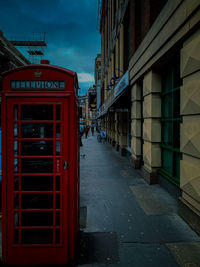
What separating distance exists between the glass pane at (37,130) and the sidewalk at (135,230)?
1999 mm

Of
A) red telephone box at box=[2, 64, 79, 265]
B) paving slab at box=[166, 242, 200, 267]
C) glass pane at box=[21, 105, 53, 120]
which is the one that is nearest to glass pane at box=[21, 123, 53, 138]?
red telephone box at box=[2, 64, 79, 265]

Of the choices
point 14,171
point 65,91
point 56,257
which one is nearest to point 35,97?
point 65,91

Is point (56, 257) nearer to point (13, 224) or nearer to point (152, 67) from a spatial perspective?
point (13, 224)

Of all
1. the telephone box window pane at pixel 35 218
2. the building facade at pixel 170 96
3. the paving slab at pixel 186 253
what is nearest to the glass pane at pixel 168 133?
the building facade at pixel 170 96

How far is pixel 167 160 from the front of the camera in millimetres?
5762

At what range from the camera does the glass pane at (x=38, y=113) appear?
2.67m

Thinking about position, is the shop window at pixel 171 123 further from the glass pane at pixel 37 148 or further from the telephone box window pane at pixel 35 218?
the glass pane at pixel 37 148

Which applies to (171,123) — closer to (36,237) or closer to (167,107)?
(167,107)

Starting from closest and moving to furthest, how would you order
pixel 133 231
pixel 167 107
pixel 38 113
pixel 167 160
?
pixel 38 113
pixel 133 231
pixel 167 160
pixel 167 107

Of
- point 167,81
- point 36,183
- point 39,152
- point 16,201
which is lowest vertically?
point 16,201

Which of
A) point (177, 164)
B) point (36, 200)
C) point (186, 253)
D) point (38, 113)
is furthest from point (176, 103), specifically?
point (36, 200)

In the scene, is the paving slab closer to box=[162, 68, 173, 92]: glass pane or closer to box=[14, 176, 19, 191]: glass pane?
box=[14, 176, 19, 191]: glass pane

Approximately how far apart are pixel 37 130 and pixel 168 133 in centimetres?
445

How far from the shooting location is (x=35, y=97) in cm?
247
